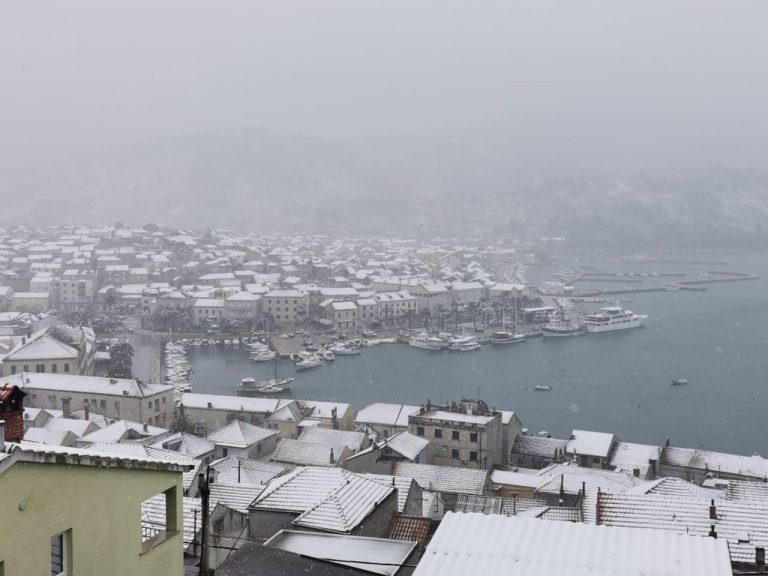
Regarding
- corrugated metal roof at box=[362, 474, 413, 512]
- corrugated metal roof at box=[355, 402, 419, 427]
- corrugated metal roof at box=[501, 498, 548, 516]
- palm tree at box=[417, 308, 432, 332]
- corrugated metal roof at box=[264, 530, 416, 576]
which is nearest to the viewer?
corrugated metal roof at box=[264, 530, 416, 576]

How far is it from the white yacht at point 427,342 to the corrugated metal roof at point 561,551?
71.6 ft

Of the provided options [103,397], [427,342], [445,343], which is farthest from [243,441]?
[445,343]

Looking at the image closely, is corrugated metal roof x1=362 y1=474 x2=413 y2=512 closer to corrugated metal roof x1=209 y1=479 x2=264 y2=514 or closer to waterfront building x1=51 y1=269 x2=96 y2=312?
corrugated metal roof x1=209 y1=479 x2=264 y2=514

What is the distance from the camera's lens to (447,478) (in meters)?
8.16

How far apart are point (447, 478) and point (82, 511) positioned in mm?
6845

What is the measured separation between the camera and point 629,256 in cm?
6412

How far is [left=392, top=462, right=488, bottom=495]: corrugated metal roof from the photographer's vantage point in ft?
25.9

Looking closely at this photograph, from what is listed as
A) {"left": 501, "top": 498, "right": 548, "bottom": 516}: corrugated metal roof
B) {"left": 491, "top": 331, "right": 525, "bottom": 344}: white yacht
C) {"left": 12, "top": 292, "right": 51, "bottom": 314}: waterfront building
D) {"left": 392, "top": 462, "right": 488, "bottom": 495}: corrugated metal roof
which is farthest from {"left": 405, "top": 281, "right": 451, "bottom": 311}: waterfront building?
{"left": 501, "top": 498, "right": 548, "bottom": 516}: corrugated metal roof

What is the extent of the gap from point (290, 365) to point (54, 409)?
9136 millimetres

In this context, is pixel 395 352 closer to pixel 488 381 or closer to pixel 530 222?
pixel 488 381

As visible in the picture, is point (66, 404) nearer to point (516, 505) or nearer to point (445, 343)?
point (516, 505)

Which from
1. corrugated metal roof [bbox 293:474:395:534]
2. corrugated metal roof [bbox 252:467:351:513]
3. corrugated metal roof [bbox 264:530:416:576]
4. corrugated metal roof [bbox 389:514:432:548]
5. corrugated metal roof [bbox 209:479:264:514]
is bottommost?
corrugated metal roof [bbox 209:479:264:514]

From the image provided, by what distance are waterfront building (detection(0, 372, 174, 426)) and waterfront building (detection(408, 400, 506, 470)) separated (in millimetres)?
4581

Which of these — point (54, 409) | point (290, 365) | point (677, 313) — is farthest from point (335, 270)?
point (54, 409)
